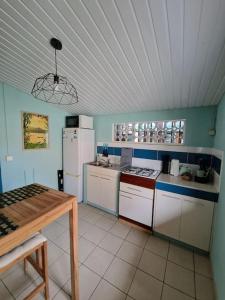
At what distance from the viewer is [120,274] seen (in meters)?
1.50

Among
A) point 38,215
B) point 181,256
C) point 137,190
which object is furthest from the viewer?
point 137,190

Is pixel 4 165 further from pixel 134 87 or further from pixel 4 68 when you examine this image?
pixel 134 87

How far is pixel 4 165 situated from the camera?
88.9 inches

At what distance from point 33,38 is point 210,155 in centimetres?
264

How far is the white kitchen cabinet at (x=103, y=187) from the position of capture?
2521 mm

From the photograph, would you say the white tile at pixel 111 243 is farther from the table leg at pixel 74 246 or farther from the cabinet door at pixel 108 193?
the table leg at pixel 74 246

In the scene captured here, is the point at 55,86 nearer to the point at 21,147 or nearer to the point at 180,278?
the point at 21,147

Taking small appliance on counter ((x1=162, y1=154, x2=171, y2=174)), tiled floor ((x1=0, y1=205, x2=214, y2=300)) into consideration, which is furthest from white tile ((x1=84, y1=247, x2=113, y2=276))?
small appliance on counter ((x1=162, y1=154, x2=171, y2=174))

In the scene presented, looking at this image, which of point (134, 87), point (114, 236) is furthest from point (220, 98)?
point (114, 236)

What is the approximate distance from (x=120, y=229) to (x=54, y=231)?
104cm

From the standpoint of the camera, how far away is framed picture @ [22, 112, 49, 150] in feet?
8.16

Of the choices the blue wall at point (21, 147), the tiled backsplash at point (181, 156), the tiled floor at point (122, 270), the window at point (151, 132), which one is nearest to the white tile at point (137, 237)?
the tiled floor at point (122, 270)

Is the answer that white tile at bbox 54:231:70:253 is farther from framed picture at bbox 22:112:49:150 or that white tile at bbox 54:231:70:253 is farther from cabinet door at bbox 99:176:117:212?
framed picture at bbox 22:112:49:150

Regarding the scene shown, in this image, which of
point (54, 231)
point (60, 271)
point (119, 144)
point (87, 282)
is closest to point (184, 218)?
point (87, 282)
